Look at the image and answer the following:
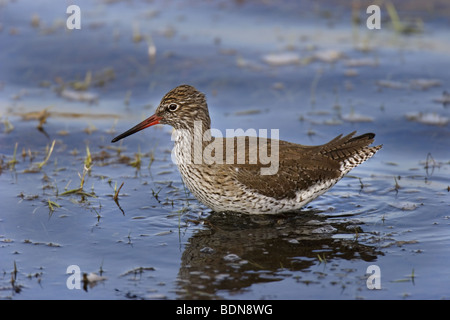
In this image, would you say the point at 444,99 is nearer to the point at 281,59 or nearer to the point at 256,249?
the point at 281,59

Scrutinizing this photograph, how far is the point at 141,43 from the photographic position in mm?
11586

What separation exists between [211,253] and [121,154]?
2968 millimetres

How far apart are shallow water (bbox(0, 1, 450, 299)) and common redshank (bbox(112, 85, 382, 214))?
0.81ft

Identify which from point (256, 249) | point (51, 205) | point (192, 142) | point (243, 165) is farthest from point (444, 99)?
point (51, 205)

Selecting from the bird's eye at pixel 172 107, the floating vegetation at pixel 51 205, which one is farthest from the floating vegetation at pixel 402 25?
the floating vegetation at pixel 51 205

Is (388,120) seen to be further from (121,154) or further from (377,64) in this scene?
(121,154)

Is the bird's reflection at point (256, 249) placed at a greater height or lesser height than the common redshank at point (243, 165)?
lesser

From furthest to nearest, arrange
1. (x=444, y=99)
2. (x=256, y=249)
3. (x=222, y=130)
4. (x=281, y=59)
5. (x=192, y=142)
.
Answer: (x=281, y=59), (x=444, y=99), (x=222, y=130), (x=192, y=142), (x=256, y=249)

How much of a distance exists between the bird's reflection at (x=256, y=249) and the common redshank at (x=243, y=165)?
0.21 m

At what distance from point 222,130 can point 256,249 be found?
3208 millimetres

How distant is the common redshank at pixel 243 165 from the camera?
656 centimetres

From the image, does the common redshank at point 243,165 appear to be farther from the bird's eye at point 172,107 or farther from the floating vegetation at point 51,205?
the floating vegetation at point 51,205

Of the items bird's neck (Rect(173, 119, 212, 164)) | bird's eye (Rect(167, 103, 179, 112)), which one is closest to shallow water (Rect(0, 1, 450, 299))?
bird's neck (Rect(173, 119, 212, 164))

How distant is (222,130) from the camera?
29.1 ft
